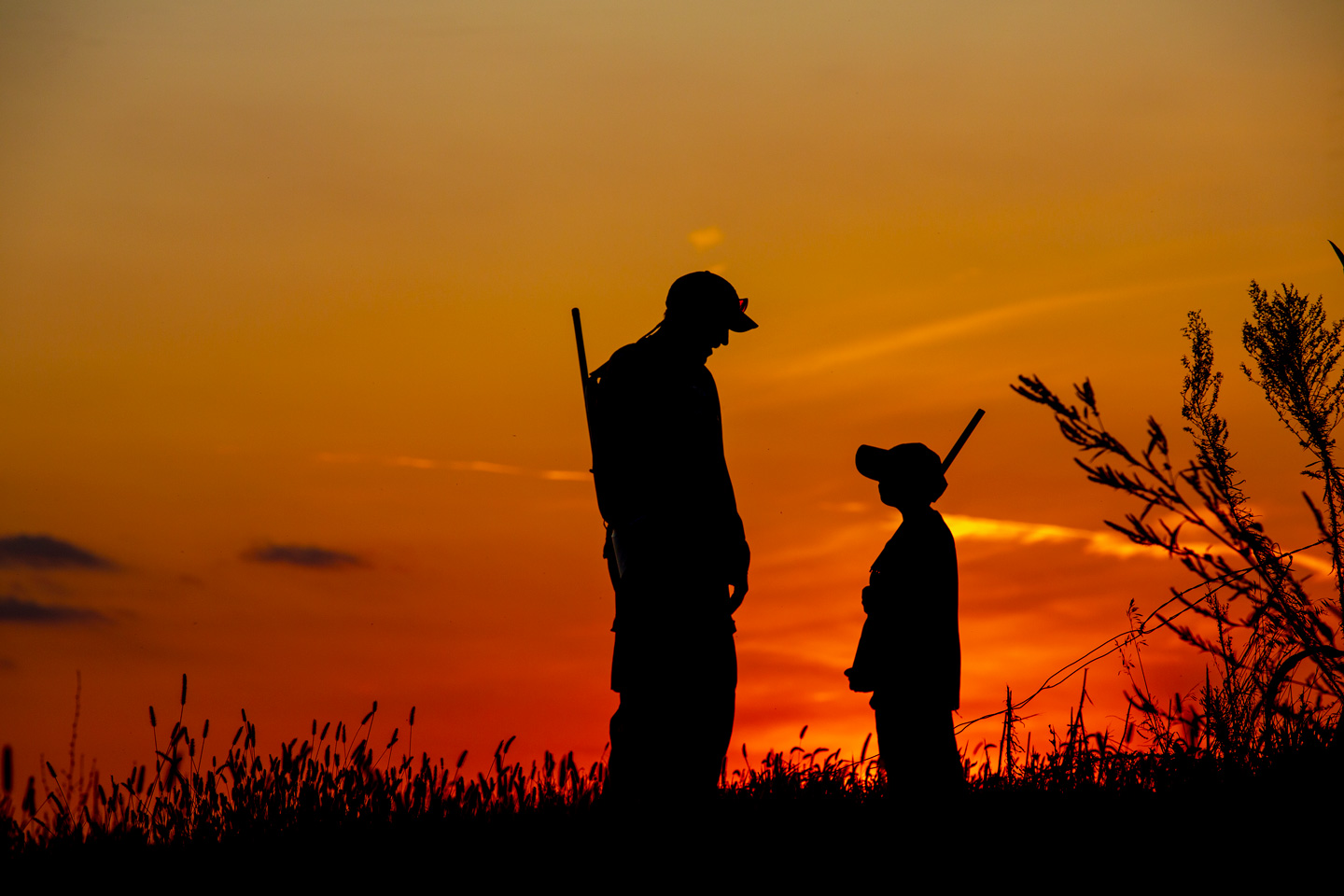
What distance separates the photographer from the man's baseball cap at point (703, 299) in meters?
5.39

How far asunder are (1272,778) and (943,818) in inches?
58.5

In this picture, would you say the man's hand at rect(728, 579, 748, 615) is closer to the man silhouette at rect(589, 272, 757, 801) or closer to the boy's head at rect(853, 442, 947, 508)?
the man silhouette at rect(589, 272, 757, 801)

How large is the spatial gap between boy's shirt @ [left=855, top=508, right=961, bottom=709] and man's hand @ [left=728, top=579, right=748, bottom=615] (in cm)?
118

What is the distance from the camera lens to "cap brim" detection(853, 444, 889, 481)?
255 inches

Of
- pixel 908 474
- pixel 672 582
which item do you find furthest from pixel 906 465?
pixel 672 582

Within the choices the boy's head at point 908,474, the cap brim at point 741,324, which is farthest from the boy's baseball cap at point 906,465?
the cap brim at point 741,324

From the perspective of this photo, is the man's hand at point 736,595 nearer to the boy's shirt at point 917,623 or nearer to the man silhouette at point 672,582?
the man silhouette at point 672,582

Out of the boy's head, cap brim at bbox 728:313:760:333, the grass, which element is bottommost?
the grass

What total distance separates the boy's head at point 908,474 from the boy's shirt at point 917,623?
0.58ft

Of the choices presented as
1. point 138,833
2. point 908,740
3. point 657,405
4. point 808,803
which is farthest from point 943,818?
point 138,833

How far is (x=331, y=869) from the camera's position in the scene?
192 inches

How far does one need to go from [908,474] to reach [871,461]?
249mm

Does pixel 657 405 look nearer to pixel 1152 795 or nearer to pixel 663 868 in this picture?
pixel 663 868

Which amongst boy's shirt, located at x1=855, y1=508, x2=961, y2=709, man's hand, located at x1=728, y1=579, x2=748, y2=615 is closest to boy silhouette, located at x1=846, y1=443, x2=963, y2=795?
boy's shirt, located at x1=855, y1=508, x2=961, y2=709
